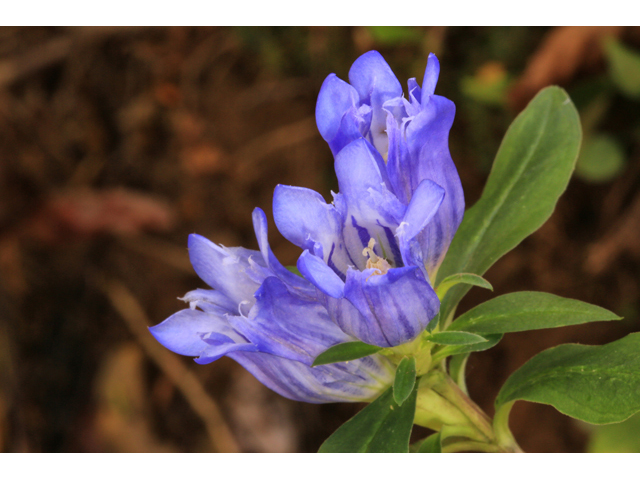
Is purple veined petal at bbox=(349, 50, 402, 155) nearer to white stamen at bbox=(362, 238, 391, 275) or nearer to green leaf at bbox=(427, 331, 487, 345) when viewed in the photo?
white stamen at bbox=(362, 238, 391, 275)

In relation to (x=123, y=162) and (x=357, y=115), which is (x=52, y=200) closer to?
(x=123, y=162)

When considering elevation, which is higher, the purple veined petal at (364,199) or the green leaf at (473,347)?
the purple veined petal at (364,199)

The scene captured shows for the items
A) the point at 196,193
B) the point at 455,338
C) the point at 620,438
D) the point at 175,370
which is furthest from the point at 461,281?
the point at 196,193

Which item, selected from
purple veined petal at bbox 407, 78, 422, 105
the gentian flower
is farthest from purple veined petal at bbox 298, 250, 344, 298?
purple veined petal at bbox 407, 78, 422, 105

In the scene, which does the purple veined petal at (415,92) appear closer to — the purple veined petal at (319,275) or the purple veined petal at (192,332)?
the purple veined petal at (319,275)

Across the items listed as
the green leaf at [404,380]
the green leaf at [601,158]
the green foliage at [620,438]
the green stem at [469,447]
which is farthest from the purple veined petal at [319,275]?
the green leaf at [601,158]
